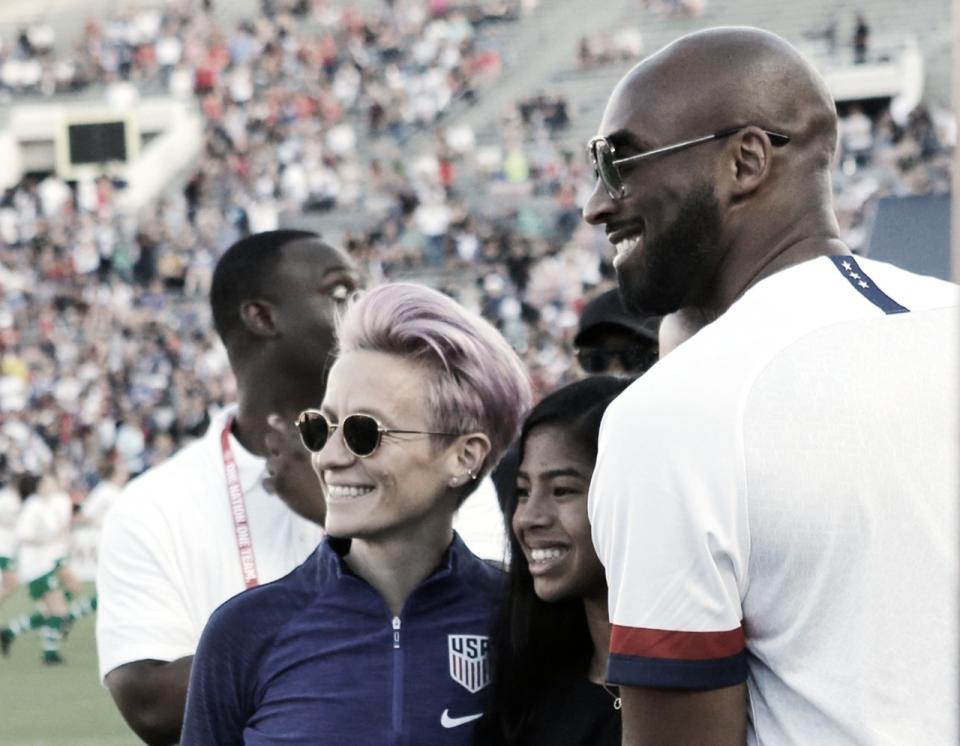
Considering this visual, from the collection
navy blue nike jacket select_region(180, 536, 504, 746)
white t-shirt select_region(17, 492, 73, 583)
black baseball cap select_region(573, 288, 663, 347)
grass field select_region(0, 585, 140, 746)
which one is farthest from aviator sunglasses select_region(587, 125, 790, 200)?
white t-shirt select_region(17, 492, 73, 583)

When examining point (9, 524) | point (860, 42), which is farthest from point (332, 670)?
point (860, 42)

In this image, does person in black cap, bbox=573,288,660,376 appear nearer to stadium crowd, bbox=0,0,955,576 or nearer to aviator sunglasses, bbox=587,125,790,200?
aviator sunglasses, bbox=587,125,790,200

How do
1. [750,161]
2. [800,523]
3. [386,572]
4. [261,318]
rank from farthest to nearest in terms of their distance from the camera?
[261,318]
[386,572]
[750,161]
[800,523]

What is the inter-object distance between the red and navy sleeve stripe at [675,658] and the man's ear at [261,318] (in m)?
2.09

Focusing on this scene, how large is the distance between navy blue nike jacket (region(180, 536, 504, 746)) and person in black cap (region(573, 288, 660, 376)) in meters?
1.53

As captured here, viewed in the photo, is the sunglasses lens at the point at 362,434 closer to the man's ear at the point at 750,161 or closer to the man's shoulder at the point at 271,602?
the man's shoulder at the point at 271,602

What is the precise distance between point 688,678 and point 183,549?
1723 mm

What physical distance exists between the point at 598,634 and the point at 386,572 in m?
0.36

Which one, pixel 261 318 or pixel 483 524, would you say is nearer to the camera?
pixel 483 524

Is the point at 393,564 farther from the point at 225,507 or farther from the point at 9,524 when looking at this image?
the point at 9,524

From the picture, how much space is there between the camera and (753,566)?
71.8 inches

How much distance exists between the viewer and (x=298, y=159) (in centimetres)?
2853

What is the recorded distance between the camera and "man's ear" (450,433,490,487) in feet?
9.23

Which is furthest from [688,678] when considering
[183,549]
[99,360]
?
[99,360]
